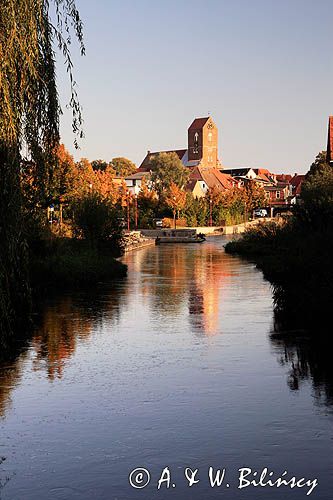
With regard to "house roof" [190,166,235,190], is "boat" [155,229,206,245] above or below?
below

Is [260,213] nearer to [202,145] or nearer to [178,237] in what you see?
[178,237]

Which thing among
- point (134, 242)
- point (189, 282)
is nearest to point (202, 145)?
point (134, 242)

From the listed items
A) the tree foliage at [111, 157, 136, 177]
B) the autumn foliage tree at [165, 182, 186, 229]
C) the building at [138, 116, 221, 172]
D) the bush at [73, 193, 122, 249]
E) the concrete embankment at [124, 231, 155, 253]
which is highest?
the building at [138, 116, 221, 172]

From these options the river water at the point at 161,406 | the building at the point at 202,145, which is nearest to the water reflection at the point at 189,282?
the river water at the point at 161,406

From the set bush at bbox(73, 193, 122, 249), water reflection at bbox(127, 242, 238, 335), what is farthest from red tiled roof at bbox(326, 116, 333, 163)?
bush at bbox(73, 193, 122, 249)

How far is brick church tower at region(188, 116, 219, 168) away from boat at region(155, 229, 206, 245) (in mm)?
110156

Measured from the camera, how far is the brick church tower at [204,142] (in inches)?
7411

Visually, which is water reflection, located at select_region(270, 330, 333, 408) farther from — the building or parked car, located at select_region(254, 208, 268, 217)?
the building

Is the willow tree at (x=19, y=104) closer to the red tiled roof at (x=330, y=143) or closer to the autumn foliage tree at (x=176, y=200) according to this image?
the red tiled roof at (x=330, y=143)

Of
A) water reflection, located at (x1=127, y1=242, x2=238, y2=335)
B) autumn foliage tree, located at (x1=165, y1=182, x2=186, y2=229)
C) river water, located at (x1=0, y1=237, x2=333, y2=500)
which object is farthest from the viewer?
autumn foliage tree, located at (x1=165, y1=182, x2=186, y2=229)

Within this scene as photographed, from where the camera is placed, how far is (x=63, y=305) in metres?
23.4

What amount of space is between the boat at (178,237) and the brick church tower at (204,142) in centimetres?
11016

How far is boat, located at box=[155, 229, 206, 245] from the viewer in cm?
7181

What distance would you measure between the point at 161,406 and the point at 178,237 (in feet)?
205
